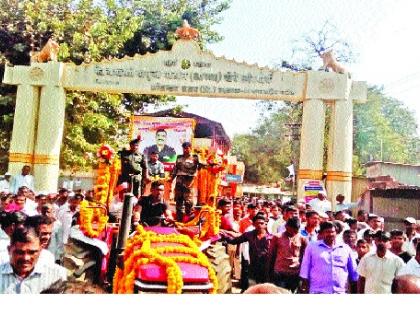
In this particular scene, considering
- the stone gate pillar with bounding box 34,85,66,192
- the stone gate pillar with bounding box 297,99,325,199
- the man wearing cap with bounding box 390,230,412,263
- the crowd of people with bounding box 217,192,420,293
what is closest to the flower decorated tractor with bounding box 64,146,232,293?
the crowd of people with bounding box 217,192,420,293

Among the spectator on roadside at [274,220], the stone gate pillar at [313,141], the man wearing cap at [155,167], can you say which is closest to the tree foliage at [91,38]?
the man wearing cap at [155,167]

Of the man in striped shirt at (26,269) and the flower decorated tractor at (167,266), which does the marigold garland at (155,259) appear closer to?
the flower decorated tractor at (167,266)

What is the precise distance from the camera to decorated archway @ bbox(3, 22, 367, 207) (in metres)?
5.75

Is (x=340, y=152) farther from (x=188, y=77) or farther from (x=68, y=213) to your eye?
(x=68, y=213)

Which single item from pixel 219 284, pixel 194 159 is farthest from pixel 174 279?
pixel 194 159

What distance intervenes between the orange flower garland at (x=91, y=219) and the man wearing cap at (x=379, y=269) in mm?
1826

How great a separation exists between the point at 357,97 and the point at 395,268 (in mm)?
3012

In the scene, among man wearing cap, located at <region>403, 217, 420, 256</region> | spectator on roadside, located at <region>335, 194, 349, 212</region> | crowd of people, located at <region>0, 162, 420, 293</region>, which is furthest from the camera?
spectator on roadside, located at <region>335, 194, 349, 212</region>

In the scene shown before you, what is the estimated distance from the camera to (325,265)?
3211 millimetres

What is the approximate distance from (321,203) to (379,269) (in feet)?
7.66

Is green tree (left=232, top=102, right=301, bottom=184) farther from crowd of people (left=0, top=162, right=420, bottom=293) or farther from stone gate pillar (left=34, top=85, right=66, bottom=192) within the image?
crowd of people (left=0, top=162, right=420, bottom=293)

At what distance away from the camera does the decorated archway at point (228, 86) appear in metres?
5.75

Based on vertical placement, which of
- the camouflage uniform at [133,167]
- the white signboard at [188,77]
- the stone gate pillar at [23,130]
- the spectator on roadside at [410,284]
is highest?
the white signboard at [188,77]

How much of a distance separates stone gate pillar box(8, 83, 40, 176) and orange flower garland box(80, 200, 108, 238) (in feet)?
7.22
